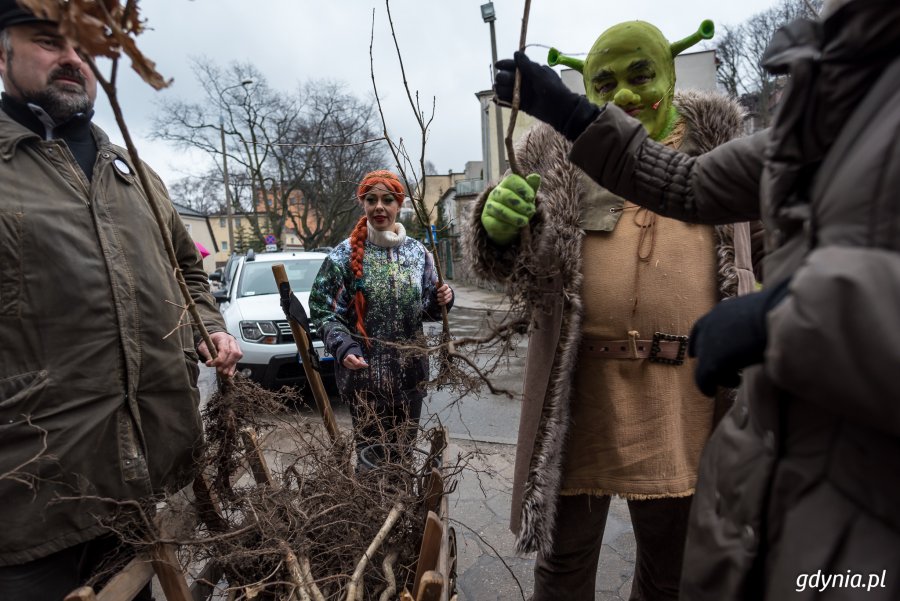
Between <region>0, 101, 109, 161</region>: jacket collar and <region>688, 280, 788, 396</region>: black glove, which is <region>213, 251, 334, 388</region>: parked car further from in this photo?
<region>688, 280, 788, 396</region>: black glove

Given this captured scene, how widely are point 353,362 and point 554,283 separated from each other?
1.13 m

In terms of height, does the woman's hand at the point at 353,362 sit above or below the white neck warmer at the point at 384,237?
below

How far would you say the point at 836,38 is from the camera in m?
0.76

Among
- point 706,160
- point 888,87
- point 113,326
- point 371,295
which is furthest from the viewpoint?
point 371,295

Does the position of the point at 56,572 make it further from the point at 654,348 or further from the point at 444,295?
the point at 654,348

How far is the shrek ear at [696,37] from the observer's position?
1.85 meters

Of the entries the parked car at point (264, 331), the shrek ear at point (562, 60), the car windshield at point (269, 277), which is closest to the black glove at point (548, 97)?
the shrek ear at point (562, 60)

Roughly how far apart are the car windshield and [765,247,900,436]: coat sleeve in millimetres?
5931

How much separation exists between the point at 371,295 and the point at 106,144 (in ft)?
4.20

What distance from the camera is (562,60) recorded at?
6.38 ft

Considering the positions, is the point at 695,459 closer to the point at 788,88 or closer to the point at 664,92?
the point at 664,92

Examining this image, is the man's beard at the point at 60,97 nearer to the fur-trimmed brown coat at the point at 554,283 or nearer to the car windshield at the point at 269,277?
the fur-trimmed brown coat at the point at 554,283

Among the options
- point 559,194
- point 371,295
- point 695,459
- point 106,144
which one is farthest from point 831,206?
point 371,295

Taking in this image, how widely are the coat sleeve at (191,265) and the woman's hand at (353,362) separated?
2.01 feet
